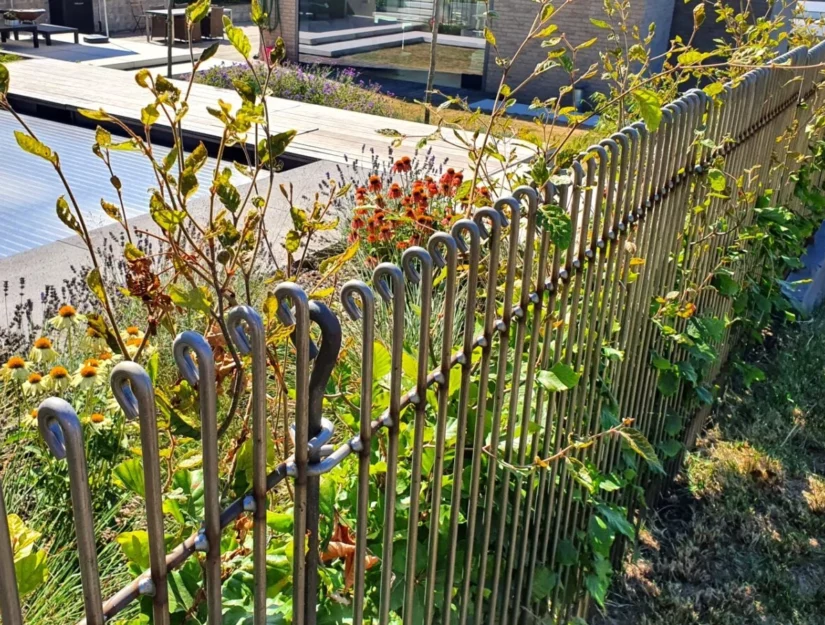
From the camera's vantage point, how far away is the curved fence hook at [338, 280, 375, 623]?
4.10 feet

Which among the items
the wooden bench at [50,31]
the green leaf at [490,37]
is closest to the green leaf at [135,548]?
the green leaf at [490,37]

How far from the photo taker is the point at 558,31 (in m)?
16.1

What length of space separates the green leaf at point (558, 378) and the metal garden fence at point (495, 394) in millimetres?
37

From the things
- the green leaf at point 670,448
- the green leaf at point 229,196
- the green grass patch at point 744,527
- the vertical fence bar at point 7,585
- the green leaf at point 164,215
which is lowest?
the green grass patch at point 744,527

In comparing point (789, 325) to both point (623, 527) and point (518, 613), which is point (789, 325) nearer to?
point (623, 527)

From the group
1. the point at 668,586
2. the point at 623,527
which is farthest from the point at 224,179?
the point at 668,586

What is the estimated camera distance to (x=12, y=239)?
5.86 m

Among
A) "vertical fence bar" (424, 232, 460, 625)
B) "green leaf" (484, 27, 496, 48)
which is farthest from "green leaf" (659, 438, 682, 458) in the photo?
"vertical fence bar" (424, 232, 460, 625)

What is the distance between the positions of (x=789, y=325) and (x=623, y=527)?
10.2 feet

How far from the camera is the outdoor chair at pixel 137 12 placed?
80.2 ft

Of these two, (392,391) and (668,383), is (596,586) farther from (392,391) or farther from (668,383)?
(392,391)

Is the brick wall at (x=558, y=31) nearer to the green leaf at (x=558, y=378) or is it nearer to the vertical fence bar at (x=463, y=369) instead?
the green leaf at (x=558, y=378)

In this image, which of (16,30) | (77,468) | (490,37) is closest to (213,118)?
(490,37)

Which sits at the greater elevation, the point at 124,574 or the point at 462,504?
the point at 462,504
